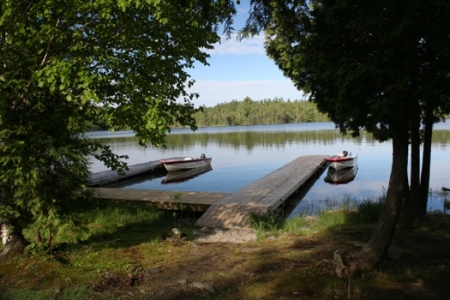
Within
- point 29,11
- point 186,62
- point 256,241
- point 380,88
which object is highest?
point 29,11

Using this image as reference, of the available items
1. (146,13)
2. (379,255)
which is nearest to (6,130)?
(146,13)

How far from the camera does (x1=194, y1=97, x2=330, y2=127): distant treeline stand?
507 ft

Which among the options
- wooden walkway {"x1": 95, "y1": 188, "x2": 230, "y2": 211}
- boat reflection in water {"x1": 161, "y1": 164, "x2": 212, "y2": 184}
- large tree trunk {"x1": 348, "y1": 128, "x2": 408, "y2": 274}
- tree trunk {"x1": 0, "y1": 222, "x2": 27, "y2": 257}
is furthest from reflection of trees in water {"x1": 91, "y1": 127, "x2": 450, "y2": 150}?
tree trunk {"x1": 0, "y1": 222, "x2": 27, "y2": 257}

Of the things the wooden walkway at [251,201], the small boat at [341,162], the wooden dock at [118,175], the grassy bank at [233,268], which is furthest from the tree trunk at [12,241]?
the small boat at [341,162]

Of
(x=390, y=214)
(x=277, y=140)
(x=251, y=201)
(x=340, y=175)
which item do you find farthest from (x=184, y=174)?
(x=277, y=140)

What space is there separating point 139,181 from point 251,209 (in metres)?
16.2

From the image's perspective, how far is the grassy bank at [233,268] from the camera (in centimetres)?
452

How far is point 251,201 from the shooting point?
12156 mm

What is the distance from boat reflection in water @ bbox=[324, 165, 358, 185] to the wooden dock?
1268 cm

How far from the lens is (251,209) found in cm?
1092

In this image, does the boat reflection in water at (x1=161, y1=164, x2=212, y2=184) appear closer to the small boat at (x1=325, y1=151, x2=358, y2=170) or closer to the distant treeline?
the small boat at (x1=325, y1=151, x2=358, y2=170)

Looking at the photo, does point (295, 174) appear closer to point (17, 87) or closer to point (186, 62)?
point (186, 62)

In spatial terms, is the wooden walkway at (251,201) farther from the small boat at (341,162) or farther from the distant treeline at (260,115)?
the distant treeline at (260,115)

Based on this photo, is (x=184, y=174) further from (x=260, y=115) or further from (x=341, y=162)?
(x=260, y=115)
